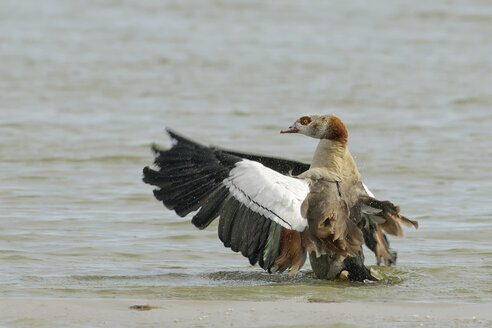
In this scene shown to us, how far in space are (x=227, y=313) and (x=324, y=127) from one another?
225cm

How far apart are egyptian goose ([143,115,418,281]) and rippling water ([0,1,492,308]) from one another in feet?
0.86

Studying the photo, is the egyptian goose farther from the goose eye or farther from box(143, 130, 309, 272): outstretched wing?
the goose eye

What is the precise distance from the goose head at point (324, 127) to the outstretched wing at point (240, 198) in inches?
27.9

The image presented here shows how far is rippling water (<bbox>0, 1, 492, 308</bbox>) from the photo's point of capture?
28.1 feet

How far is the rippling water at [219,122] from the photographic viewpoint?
858 centimetres

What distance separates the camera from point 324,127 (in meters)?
8.58

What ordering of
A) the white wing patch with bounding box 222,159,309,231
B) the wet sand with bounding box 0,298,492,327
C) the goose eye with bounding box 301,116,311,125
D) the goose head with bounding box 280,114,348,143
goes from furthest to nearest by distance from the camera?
the goose eye with bounding box 301,116,311,125
the goose head with bounding box 280,114,348,143
the white wing patch with bounding box 222,159,309,231
the wet sand with bounding box 0,298,492,327

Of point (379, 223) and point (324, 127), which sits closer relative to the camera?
point (379, 223)

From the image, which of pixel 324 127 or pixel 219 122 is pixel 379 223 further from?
pixel 219 122

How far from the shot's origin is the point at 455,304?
732 cm

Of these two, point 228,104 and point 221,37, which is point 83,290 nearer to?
point 228,104

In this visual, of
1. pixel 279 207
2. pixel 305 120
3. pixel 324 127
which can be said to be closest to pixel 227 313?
pixel 279 207

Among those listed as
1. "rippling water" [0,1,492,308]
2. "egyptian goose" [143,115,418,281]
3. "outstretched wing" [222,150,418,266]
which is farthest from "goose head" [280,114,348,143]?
"rippling water" [0,1,492,308]

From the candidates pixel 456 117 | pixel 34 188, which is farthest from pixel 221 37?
pixel 34 188
